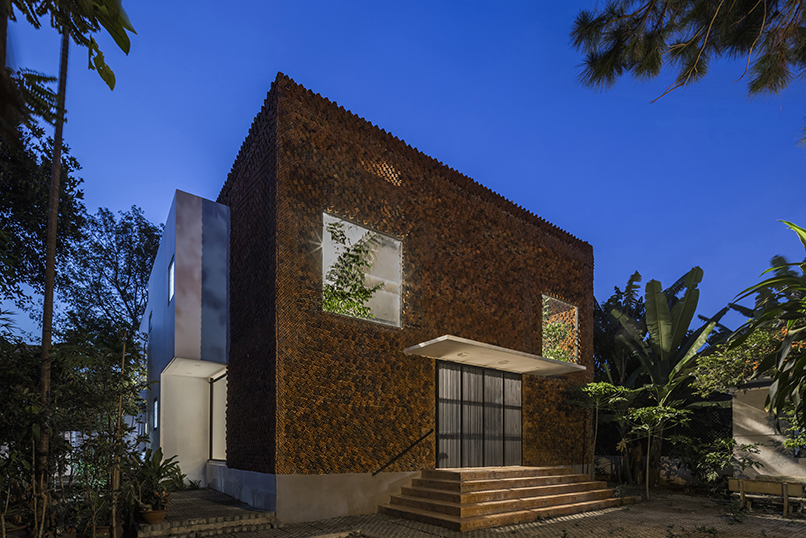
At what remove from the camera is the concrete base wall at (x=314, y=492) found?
8.51 metres

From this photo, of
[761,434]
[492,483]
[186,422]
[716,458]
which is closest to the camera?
[492,483]

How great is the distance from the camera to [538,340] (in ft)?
45.1

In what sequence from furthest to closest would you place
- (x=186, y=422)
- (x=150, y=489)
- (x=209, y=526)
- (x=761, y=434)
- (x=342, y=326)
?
1. (x=186, y=422)
2. (x=761, y=434)
3. (x=342, y=326)
4. (x=209, y=526)
5. (x=150, y=489)

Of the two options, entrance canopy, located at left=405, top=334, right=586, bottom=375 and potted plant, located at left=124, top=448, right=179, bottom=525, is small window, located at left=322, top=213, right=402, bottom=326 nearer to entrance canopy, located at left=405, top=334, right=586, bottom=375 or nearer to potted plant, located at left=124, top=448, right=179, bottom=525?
entrance canopy, located at left=405, top=334, right=586, bottom=375

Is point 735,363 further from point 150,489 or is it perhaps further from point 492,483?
point 150,489

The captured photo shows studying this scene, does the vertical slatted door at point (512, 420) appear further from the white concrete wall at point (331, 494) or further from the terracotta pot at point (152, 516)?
the terracotta pot at point (152, 516)

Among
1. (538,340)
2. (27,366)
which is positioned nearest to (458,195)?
(538,340)

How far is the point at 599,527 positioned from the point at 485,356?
3.60 m

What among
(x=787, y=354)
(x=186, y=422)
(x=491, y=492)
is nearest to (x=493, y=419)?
(x=491, y=492)

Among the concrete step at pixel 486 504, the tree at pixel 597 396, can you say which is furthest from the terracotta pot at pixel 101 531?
the tree at pixel 597 396

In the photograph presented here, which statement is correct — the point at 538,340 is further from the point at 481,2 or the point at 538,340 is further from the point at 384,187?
the point at 481,2

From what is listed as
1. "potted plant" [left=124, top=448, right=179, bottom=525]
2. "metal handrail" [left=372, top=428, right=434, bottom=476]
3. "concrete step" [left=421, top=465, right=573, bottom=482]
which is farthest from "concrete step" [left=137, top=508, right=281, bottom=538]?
"concrete step" [left=421, top=465, right=573, bottom=482]

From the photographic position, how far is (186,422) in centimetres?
1231

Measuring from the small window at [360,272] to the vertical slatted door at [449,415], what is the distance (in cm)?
168
